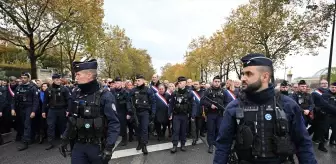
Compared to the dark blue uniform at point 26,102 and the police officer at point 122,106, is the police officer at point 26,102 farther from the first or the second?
the police officer at point 122,106

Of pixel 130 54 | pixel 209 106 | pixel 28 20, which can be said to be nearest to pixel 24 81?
pixel 209 106

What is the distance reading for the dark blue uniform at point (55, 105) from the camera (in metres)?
6.69

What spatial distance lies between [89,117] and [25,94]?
4786 millimetres

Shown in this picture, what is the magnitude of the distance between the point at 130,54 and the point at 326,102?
41960 millimetres

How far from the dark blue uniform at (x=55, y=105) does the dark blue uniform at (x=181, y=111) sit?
283 centimetres

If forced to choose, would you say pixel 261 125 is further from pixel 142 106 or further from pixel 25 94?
pixel 25 94

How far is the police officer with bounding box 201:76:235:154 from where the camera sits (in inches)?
257

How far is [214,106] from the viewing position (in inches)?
255

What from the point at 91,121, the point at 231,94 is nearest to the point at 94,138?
the point at 91,121

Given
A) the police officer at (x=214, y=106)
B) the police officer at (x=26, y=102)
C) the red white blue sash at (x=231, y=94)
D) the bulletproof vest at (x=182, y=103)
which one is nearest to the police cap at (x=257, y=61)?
the police officer at (x=214, y=106)

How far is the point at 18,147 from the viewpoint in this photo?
21.8 ft

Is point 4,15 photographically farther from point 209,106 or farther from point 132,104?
point 209,106

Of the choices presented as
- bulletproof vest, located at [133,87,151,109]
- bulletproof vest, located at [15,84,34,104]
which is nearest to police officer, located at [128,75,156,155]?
bulletproof vest, located at [133,87,151,109]

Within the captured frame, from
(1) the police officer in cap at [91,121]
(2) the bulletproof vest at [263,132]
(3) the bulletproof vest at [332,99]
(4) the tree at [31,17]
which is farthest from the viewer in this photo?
(4) the tree at [31,17]
